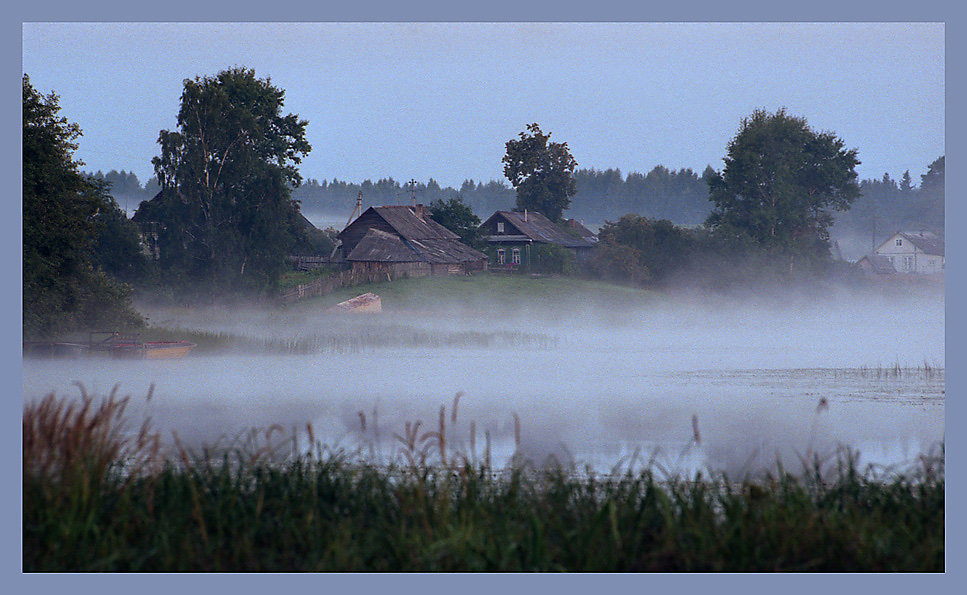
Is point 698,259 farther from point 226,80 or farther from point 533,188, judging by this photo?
point 226,80

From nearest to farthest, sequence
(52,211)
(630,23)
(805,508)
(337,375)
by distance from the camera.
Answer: (805,508) → (630,23) → (52,211) → (337,375)

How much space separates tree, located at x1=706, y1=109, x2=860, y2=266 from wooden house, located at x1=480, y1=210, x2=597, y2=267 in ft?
5.24

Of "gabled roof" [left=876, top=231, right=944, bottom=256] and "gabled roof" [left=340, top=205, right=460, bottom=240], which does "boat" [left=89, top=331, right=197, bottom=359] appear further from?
"gabled roof" [left=876, top=231, right=944, bottom=256]

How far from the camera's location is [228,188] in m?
10.5

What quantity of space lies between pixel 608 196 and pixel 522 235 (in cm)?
116

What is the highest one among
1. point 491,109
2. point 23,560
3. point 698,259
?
point 491,109

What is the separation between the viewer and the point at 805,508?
537 cm

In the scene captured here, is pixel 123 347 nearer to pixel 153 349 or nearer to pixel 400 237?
pixel 153 349

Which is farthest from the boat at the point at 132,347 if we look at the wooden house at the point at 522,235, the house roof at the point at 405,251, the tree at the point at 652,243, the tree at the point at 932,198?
the tree at the point at 932,198

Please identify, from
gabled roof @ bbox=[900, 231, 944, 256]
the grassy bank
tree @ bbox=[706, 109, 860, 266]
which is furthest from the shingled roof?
gabled roof @ bbox=[900, 231, 944, 256]

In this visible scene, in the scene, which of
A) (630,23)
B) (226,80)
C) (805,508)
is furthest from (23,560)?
(630,23)

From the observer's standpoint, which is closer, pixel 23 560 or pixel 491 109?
pixel 23 560

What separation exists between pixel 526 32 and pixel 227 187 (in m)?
4.11

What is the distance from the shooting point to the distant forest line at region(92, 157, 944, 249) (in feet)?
31.3
